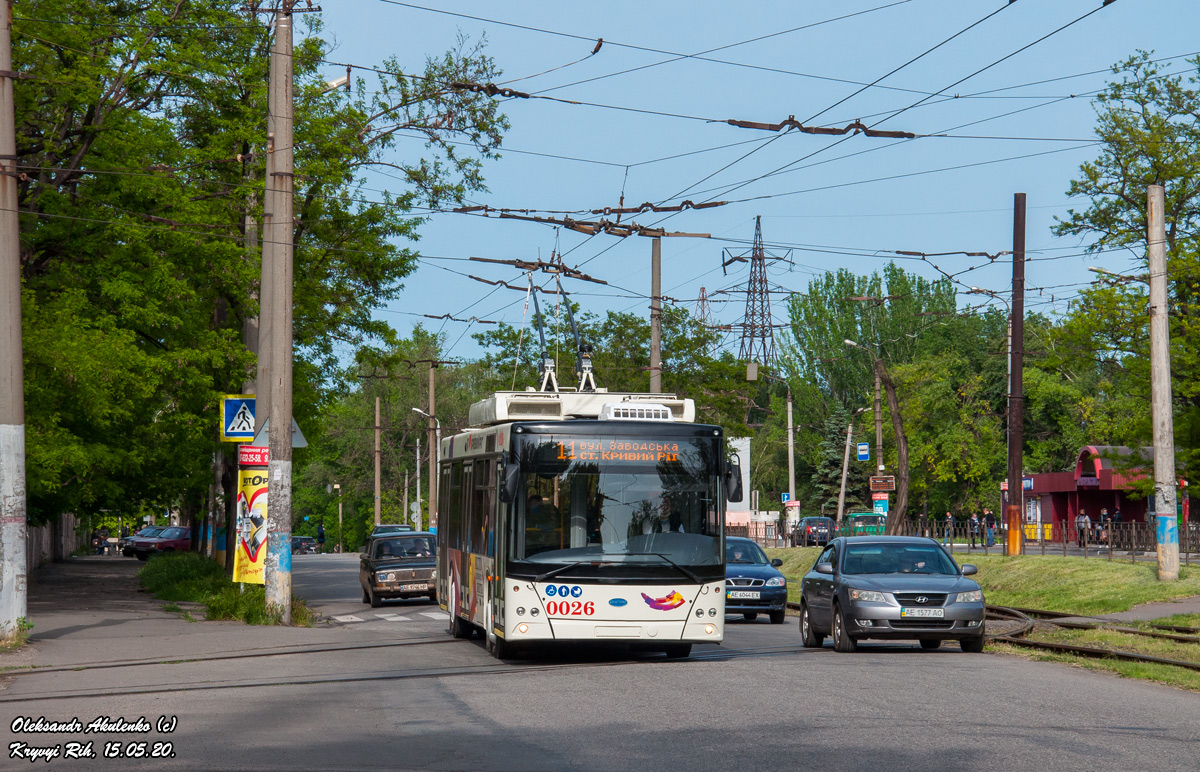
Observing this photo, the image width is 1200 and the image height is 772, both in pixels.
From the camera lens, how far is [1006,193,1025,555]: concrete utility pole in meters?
34.5

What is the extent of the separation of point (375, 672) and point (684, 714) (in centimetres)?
494

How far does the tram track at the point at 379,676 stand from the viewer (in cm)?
1223

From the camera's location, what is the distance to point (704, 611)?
51.9ft

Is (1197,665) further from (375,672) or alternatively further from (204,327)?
(204,327)

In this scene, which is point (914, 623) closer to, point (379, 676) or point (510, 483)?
point (510, 483)

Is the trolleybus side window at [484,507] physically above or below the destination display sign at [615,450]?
below

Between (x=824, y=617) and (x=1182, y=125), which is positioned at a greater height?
(x=1182, y=125)

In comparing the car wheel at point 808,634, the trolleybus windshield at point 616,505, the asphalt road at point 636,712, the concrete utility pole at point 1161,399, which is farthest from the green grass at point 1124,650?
the concrete utility pole at point 1161,399

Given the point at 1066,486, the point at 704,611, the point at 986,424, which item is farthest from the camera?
the point at 986,424

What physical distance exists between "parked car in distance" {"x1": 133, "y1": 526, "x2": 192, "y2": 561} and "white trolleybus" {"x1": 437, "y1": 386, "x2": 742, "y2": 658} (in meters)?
49.7

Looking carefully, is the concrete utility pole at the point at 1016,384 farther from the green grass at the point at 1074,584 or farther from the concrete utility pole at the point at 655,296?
the concrete utility pole at the point at 655,296

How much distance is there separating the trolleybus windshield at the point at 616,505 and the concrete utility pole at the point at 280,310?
604 centimetres

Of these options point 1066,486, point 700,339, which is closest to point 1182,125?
point 700,339

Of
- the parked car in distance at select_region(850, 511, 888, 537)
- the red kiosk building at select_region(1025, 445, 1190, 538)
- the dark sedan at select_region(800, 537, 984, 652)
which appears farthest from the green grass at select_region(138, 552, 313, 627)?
the parked car in distance at select_region(850, 511, 888, 537)
